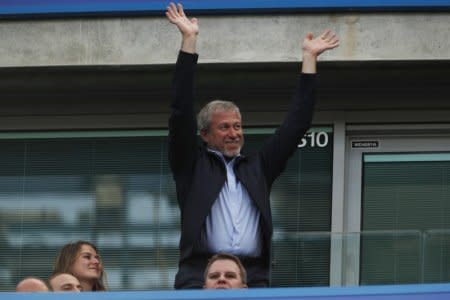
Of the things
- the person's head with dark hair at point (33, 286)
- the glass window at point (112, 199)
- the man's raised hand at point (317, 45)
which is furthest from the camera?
the glass window at point (112, 199)

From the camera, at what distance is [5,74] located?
1317 cm

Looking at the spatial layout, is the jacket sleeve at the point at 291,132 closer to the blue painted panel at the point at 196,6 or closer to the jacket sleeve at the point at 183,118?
the jacket sleeve at the point at 183,118

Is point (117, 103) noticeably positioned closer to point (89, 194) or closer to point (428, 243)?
point (89, 194)

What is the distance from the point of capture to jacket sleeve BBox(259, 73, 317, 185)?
8805 mm

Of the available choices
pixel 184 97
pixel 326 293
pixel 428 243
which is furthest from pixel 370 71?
pixel 326 293

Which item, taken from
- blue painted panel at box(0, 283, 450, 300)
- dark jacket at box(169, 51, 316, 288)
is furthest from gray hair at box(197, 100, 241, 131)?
blue painted panel at box(0, 283, 450, 300)

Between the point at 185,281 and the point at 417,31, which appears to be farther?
the point at 417,31

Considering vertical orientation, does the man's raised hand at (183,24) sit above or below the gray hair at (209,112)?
above

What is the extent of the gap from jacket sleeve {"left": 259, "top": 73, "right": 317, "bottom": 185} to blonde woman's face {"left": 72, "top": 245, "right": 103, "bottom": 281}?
1138 mm

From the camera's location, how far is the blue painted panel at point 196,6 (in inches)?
490

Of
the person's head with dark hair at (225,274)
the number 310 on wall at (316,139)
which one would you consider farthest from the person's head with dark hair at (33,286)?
the number 310 on wall at (316,139)

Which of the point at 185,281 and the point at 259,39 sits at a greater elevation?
the point at 259,39

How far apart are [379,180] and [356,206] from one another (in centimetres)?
27

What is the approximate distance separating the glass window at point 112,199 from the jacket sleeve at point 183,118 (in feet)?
14.5
